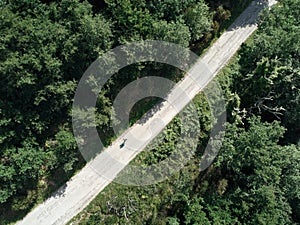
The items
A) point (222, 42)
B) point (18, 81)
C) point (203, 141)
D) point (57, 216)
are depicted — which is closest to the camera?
point (18, 81)

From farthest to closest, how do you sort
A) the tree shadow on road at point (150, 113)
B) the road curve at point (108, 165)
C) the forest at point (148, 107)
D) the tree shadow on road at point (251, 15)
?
the tree shadow on road at point (251, 15) < the tree shadow on road at point (150, 113) < the road curve at point (108, 165) < the forest at point (148, 107)

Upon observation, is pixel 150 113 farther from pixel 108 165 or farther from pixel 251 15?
pixel 251 15

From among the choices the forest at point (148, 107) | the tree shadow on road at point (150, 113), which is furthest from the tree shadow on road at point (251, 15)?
the tree shadow on road at point (150, 113)

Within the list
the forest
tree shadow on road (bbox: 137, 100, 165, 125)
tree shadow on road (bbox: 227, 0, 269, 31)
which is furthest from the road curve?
the forest

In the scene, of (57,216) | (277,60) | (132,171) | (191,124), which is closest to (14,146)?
(57,216)

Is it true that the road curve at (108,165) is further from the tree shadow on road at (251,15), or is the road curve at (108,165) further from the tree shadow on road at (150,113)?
the tree shadow on road at (150,113)

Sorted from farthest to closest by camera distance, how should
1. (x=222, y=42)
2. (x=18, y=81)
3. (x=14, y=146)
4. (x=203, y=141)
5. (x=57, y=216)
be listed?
(x=222, y=42) → (x=203, y=141) → (x=57, y=216) → (x=14, y=146) → (x=18, y=81)

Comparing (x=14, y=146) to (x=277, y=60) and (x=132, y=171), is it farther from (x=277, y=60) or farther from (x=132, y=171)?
(x=277, y=60)
